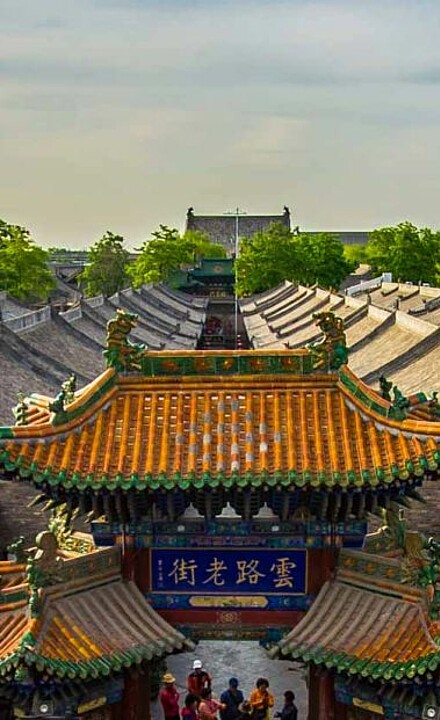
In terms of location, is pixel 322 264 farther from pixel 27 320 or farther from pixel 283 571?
pixel 283 571

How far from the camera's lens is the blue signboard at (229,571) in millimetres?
11820

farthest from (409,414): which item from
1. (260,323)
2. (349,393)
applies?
(260,323)

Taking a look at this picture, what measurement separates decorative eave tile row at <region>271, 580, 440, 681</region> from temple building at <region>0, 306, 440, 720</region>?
0.06ft

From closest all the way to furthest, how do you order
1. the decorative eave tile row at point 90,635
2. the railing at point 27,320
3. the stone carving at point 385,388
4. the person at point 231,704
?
1. the decorative eave tile row at point 90,635
2. the stone carving at point 385,388
3. the person at point 231,704
4. the railing at point 27,320

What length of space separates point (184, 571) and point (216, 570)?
0.39 meters

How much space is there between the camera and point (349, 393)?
11.6 m

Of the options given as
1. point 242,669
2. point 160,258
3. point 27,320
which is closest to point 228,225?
point 160,258

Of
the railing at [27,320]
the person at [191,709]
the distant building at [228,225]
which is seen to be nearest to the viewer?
the person at [191,709]

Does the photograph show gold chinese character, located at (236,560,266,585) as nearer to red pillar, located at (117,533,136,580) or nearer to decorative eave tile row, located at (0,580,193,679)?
decorative eave tile row, located at (0,580,193,679)

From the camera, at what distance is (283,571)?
38.8ft

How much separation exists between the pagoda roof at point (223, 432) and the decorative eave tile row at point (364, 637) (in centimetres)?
154

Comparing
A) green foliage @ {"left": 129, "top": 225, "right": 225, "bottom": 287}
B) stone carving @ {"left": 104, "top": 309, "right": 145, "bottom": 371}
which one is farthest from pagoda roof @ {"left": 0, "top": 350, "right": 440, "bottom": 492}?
green foliage @ {"left": 129, "top": 225, "right": 225, "bottom": 287}

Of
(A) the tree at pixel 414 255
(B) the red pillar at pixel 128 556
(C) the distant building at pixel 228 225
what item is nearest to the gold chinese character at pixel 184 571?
(B) the red pillar at pixel 128 556

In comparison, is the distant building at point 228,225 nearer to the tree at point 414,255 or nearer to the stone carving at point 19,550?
the tree at point 414,255
